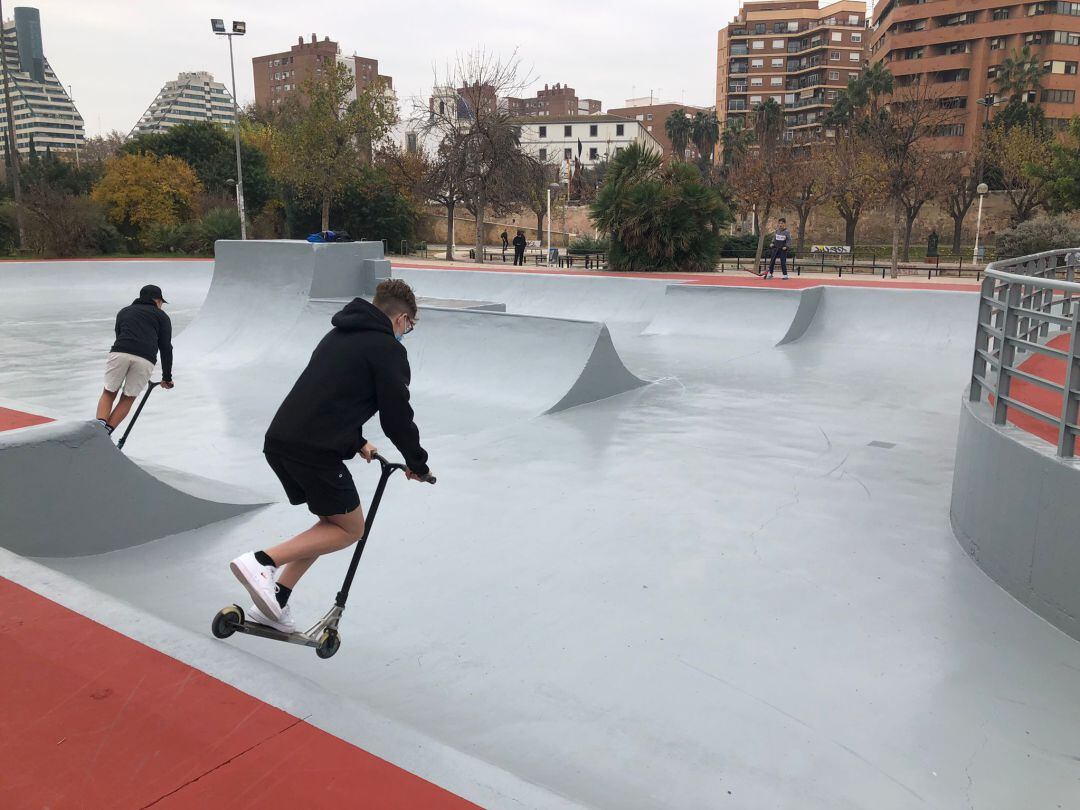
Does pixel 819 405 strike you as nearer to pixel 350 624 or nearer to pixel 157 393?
pixel 350 624

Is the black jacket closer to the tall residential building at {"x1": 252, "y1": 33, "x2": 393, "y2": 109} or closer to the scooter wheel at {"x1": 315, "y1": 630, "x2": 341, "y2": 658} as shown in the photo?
the scooter wheel at {"x1": 315, "y1": 630, "x2": 341, "y2": 658}

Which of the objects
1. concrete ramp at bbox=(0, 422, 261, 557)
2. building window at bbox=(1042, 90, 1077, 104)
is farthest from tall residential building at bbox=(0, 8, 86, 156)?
concrete ramp at bbox=(0, 422, 261, 557)

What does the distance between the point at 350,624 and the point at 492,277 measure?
1531 centimetres

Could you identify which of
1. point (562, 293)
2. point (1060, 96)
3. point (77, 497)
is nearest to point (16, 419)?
point (77, 497)

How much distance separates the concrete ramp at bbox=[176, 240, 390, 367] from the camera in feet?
43.4

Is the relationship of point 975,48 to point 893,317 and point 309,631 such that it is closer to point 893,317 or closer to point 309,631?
point 893,317

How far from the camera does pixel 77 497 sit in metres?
4.72

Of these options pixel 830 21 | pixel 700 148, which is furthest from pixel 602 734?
pixel 830 21

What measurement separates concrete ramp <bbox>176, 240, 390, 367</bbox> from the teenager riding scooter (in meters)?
10.1

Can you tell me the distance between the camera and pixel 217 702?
2.59 meters

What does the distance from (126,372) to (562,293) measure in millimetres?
12178

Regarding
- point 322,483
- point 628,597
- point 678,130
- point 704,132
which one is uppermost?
point 678,130

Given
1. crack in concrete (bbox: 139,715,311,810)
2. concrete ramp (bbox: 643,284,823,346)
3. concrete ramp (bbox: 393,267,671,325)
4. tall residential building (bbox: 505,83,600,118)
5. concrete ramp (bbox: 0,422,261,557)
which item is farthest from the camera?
tall residential building (bbox: 505,83,600,118)

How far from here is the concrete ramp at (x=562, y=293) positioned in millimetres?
16984
